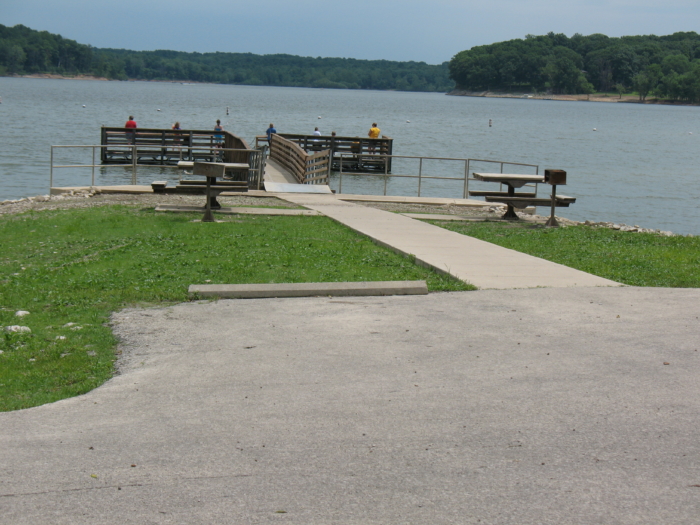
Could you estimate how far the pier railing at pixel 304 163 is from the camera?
79.8 feet

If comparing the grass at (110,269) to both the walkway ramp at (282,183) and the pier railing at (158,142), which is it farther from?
the pier railing at (158,142)

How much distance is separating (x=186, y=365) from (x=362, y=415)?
160 cm

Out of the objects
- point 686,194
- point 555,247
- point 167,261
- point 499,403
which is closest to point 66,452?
point 499,403

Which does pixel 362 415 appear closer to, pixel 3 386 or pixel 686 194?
pixel 3 386

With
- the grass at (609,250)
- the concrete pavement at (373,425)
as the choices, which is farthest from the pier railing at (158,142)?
the concrete pavement at (373,425)

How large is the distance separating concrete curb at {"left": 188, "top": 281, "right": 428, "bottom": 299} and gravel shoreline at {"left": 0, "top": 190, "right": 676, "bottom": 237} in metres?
8.36

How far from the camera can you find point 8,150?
4316cm

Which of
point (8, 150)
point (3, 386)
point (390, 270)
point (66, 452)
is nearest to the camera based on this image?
point (66, 452)

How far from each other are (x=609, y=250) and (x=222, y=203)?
840 centimetres

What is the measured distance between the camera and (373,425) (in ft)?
15.1

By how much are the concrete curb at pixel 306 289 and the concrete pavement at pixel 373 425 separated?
63 cm

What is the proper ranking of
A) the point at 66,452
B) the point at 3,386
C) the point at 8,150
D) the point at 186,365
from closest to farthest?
1. the point at 66,452
2. the point at 3,386
3. the point at 186,365
4. the point at 8,150

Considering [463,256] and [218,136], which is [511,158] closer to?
[218,136]

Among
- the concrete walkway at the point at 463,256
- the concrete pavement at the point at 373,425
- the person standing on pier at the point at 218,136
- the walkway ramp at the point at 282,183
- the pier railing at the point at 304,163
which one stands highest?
the person standing on pier at the point at 218,136
